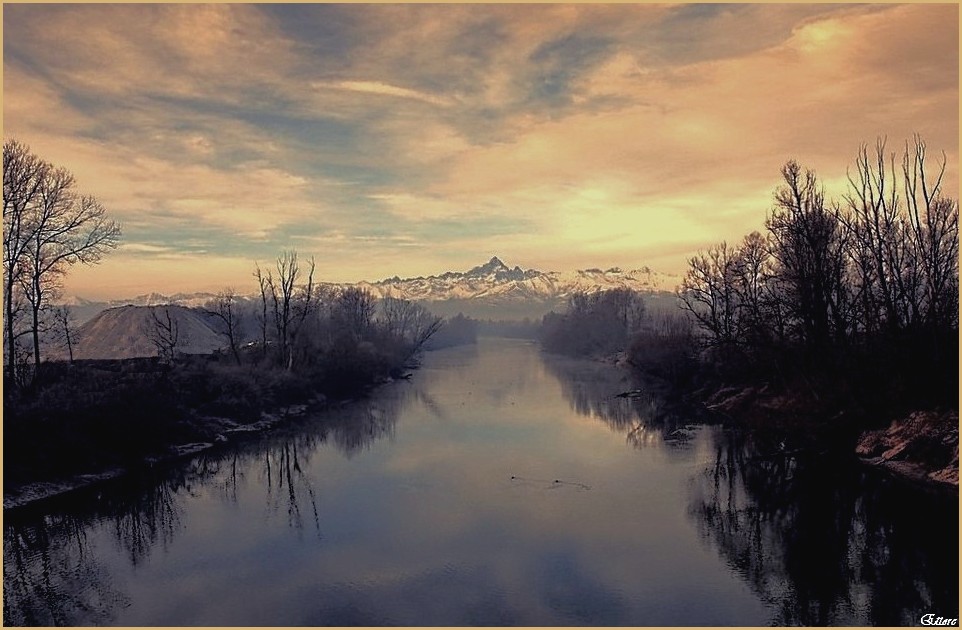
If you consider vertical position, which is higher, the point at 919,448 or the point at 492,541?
the point at 919,448

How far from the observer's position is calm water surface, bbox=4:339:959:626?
546 inches

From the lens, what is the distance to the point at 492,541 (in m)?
17.7

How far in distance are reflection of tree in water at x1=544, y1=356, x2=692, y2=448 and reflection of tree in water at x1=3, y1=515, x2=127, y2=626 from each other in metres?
20.6

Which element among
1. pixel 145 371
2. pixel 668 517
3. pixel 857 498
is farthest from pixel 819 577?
pixel 145 371

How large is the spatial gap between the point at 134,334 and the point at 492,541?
69.3 m

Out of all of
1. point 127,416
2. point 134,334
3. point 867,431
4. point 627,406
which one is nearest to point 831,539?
point 867,431

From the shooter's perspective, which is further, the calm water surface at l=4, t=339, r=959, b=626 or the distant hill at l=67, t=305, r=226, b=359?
the distant hill at l=67, t=305, r=226, b=359

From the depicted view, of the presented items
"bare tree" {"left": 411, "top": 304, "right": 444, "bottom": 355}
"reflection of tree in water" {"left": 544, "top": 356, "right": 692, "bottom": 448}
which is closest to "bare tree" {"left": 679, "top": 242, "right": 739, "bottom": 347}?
"reflection of tree in water" {"left": 544, "top": 356, "right": 692, "bottom": 448}

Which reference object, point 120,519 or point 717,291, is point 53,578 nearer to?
point 120,519

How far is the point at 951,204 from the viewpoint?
32094 millimetres

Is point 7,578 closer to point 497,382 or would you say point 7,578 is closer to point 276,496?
point 276,496

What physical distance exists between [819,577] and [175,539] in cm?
1556

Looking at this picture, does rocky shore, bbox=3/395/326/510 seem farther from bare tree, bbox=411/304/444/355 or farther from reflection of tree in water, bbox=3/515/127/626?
bare tree, bbox=411/304/444/355

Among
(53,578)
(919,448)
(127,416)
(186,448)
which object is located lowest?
(53,578)
